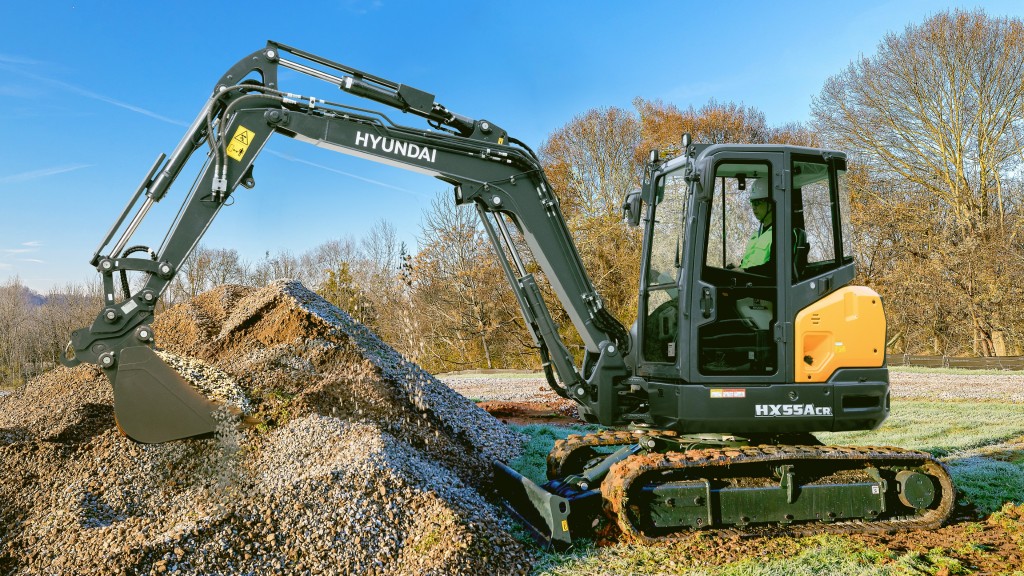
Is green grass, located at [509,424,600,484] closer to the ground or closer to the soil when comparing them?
A: the soil

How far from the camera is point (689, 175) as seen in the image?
5.17 metres

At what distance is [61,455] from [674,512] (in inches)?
209

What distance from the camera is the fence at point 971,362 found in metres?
18.4

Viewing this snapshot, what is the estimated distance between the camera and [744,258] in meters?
5.28

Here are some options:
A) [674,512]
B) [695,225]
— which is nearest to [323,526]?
[674,512]

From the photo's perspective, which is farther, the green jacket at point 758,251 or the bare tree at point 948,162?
the bare tree at point 948,162

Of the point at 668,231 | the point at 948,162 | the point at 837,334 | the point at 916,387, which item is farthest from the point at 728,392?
the point at 948,162

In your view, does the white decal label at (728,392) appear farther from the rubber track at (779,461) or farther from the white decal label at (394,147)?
the white decal label at (394,147)

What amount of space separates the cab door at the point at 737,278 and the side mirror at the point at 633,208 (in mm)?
590

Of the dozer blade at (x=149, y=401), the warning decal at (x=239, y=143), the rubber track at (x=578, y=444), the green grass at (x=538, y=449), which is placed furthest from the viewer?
the green grass at (x=538, y=449)

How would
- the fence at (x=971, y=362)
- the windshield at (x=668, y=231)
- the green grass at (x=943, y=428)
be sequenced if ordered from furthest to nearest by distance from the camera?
the fence at (x=971, y=362), the green grass at (x=943, y=428), the windshield at (x=668, y=231)

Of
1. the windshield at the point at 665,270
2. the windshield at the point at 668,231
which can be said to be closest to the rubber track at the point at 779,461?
the windshield at the point at 665,270

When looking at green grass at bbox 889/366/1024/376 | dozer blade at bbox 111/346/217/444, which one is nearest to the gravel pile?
green grass at bbox 889/366/1024/376

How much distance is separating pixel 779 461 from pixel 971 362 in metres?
17.5
